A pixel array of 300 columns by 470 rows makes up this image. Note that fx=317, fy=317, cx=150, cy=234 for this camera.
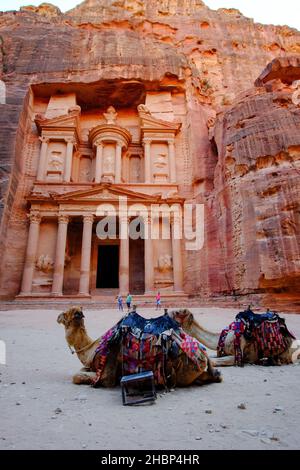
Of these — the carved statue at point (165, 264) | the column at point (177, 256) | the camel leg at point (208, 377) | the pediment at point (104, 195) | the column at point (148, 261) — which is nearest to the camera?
the camel leg at point (208, 377)

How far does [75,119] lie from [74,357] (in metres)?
25.4

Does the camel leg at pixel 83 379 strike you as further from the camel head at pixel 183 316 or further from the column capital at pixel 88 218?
the column capital at pixel 88 218

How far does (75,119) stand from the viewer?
91.5ft

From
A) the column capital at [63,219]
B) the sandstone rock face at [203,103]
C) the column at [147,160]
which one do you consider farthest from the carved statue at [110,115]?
the column capital at [63,219]

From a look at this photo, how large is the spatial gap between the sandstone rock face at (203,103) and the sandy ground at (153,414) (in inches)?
446

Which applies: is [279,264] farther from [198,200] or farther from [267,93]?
[267,93]

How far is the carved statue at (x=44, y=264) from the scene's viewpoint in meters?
22.3

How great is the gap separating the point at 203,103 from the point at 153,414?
3128cm

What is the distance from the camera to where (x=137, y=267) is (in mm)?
25156

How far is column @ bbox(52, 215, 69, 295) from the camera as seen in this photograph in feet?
69.5

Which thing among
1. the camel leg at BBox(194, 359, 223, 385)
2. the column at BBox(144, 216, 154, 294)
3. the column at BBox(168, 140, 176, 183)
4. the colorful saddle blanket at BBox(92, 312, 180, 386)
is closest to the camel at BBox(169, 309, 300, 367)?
the camel leg at BBox(194, 359, 223, 385)

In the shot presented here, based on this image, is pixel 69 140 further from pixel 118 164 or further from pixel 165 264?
pixel 165 264

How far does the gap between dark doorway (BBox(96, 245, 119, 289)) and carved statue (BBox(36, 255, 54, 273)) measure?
5.34 m

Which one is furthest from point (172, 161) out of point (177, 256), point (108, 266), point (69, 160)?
point (108, 266)
